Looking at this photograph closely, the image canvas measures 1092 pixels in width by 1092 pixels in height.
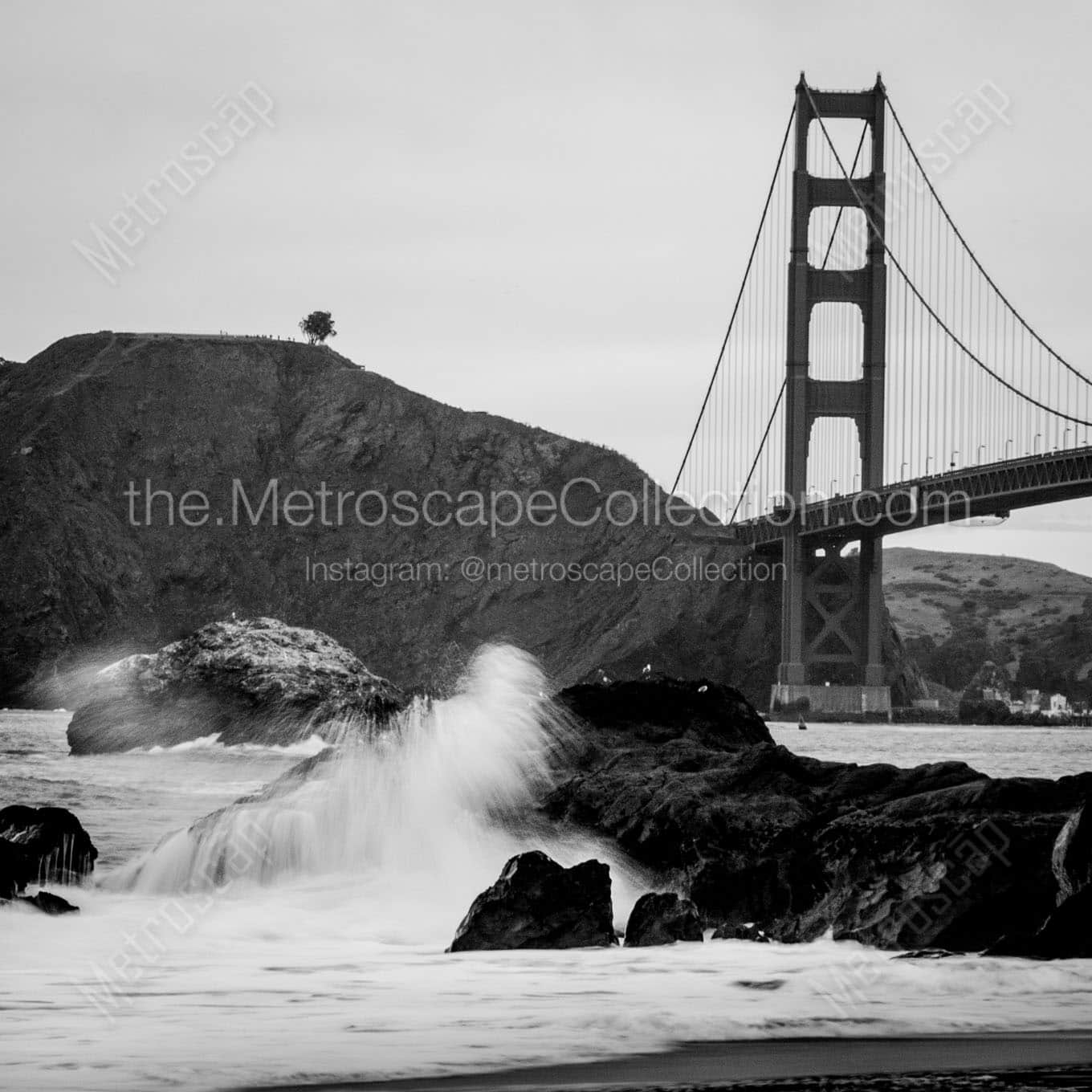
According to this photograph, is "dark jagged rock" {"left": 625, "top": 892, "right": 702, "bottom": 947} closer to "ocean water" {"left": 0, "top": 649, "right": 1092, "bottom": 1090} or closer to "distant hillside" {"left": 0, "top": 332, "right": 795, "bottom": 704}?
"ocean water" {"left": 0, "top": 649, "right": 1092, "bottom": 1090}

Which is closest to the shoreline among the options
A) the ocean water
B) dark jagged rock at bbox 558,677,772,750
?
the ocean water

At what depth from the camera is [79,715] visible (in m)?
→ 43.8

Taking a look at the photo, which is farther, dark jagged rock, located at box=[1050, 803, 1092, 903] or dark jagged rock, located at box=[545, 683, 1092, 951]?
dark jagged rock, located at box=[545, 683, 1092, 951]

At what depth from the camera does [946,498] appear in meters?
60.8

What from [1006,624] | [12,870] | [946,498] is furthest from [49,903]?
[1006,624]

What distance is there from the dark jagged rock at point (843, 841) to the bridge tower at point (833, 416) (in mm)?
58335

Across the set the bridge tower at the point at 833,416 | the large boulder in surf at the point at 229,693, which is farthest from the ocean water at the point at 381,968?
the bridge tower at the point at 833,416

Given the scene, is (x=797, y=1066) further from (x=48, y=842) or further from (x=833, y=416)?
(x=833, y=416)

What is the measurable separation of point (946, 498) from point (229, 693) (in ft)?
83.5

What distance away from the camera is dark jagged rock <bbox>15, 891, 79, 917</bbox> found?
13.1m

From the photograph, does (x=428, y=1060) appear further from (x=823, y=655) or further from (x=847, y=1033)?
(x=823, y=655)

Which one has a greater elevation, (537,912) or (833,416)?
(833,416)

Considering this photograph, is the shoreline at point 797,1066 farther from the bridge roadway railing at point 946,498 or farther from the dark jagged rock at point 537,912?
the bridge roadway railing at point 946,498

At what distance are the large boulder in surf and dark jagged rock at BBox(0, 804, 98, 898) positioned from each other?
26.9m
